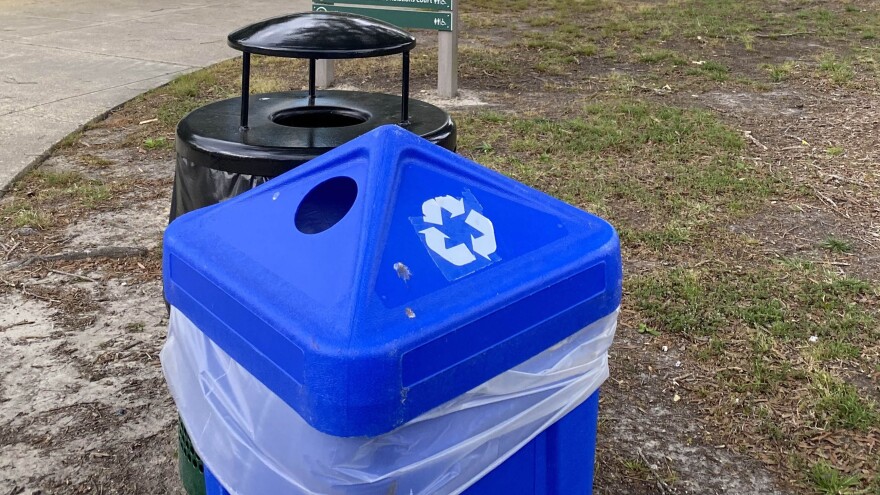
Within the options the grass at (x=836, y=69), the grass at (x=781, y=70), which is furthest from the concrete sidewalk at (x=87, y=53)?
the grass at (x=836, y=69)

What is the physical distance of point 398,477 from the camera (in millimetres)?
1318

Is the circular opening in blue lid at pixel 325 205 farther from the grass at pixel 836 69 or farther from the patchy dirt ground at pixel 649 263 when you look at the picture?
the grass at pixel 836 69

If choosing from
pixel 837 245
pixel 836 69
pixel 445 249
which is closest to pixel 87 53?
pixel 836 69

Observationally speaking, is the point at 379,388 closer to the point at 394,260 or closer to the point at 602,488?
the point at 394,260

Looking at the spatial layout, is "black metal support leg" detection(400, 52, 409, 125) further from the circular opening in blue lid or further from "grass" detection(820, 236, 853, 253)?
"grass" detection(820, 236, 853, 253)

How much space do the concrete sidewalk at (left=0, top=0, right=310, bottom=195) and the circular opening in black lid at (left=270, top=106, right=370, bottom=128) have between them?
278cm

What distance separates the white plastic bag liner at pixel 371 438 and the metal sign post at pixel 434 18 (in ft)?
16.5

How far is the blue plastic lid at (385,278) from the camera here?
48.0 inches

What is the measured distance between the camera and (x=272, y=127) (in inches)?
90.0

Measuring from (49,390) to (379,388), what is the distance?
2096 mm

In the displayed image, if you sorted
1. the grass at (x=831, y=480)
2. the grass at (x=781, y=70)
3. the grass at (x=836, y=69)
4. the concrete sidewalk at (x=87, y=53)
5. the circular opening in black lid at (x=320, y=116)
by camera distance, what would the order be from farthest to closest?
the grass at (x=781, y=70) → the grass at (x=836, y=69) → the concrete sidewalk at (x=87, y=53) → the circular opening in black lid at (x=320, y=116) → the grass at (x=831, y=480)

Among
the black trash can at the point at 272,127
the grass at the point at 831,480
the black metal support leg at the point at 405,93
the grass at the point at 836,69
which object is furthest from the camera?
the grass at the point at 836,69

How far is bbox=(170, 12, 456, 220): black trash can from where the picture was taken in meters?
2.05

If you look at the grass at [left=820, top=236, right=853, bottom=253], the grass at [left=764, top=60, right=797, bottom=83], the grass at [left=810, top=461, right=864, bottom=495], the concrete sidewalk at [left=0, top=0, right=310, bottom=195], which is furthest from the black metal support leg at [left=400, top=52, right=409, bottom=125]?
the grass at [left=764, top=60, right=797, bottom=83]
